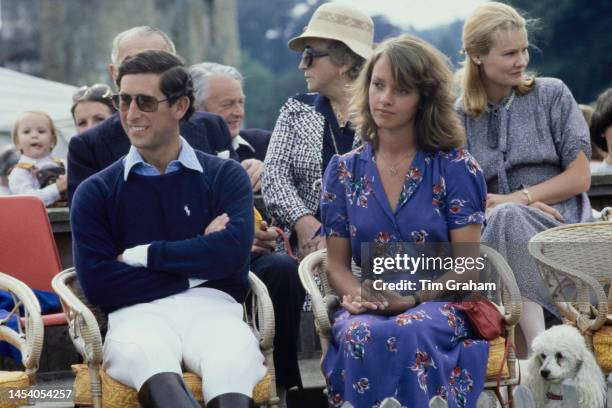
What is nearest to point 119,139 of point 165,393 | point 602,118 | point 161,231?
point 161,231

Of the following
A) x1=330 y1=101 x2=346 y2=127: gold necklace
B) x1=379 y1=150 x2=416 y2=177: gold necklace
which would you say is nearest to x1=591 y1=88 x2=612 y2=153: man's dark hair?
x1=330 y1=101 x2=346 y2=127: gold necklace

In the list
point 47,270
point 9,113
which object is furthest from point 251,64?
point 47,270

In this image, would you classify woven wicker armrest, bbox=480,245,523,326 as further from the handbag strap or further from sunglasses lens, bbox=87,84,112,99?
sunglasses lens, bbox=87,84,112,99

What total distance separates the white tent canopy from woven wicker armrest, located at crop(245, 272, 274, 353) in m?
7.74

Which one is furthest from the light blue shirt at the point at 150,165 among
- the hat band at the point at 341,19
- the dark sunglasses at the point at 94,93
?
the dark sunglasses at the point at 94,93

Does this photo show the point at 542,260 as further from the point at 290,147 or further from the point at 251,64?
the point at 251,64

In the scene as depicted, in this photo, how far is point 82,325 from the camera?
580 cm

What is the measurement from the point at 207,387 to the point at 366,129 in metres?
1.43

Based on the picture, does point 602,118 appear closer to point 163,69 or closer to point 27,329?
point 163,69

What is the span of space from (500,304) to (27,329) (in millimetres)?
2064

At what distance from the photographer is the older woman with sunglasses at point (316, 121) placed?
23.9 ft

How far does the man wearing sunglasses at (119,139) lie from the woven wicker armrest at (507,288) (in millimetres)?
1540

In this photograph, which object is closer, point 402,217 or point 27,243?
point 402,217

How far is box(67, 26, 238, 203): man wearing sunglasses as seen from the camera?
6.96 m
